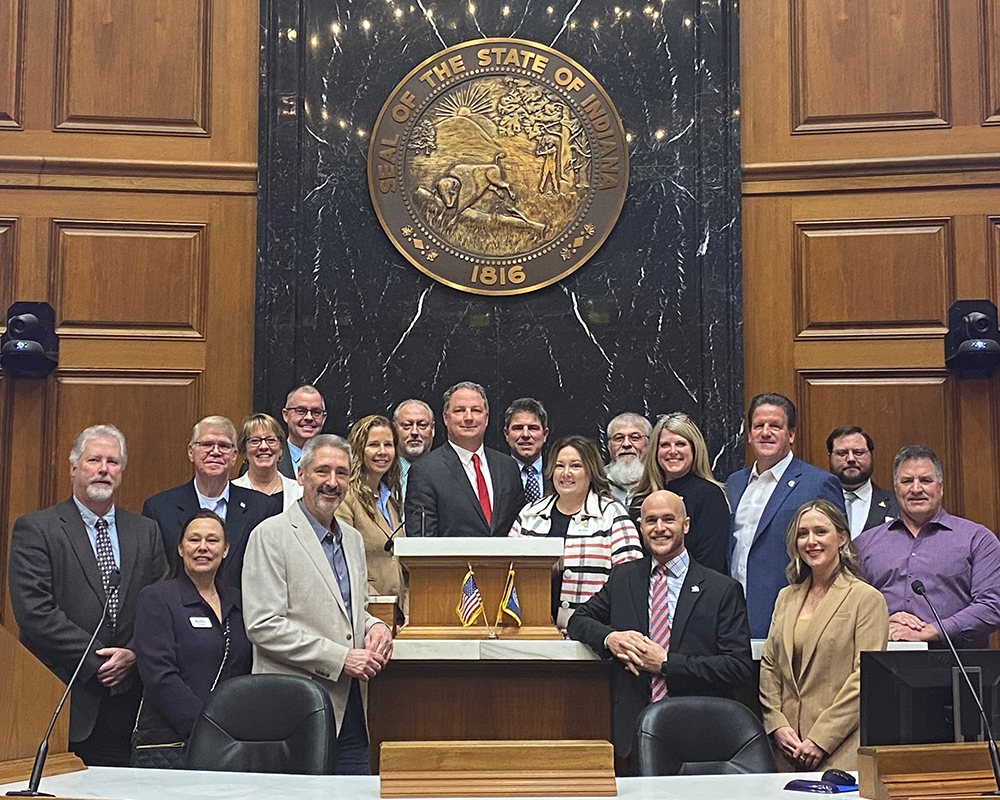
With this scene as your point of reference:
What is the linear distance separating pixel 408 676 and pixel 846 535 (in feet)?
5.03

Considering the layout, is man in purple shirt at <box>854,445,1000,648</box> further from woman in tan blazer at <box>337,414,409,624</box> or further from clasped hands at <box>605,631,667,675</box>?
woman in tan blazer at <box>337,414,409,624</box>

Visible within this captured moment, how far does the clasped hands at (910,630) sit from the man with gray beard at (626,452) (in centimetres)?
115

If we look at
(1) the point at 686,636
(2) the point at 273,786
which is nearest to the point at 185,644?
(2) the point at 273,786

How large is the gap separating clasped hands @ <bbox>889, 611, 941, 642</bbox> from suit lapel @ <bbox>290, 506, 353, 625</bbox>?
1.85m

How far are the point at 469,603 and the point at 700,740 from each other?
120 cm

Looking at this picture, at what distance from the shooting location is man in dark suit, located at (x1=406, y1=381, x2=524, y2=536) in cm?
514

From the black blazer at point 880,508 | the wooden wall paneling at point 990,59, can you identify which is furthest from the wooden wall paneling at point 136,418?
the wooden wall paneling at point 990,59

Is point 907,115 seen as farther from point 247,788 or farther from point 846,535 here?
point 247,788

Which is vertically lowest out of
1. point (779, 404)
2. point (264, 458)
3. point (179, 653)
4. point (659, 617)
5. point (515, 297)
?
point (179, 653)

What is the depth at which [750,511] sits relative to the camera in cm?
518

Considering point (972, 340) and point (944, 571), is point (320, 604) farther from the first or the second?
point (972, 340)

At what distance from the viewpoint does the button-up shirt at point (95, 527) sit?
4750 mm

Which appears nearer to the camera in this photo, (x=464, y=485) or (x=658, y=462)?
(x=658, y=462)

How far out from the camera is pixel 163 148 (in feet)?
23.2
